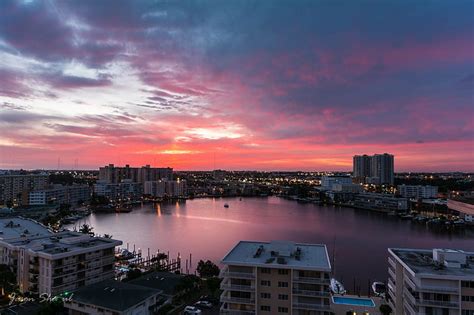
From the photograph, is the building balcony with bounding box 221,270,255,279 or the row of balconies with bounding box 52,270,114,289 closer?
the building balcony with bounding box 221,270,255,279

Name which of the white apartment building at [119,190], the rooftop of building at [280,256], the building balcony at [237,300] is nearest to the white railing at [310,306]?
the rooftop of building at [280,256]

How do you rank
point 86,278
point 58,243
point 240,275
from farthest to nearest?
1. point 58,243
2. point 86,278
3. point 240,275

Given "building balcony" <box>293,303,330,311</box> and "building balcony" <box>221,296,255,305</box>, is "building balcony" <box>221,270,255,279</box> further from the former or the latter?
"building balcony" <box>293,303,330,311</box>

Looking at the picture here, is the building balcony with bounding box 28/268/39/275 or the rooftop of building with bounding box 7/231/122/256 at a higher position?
the rooftop of building with bounding box 7/231/122/256

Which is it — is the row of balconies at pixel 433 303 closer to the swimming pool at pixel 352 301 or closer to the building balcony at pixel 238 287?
the swimming pool at pixel 352 301

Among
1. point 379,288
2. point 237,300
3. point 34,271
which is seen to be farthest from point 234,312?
point 379,288

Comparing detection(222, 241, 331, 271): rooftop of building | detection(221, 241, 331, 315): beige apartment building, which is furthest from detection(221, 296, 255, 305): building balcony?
detection(222, 241, 331, 271): rooftop of building

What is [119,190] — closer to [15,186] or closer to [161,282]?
[15,186]
